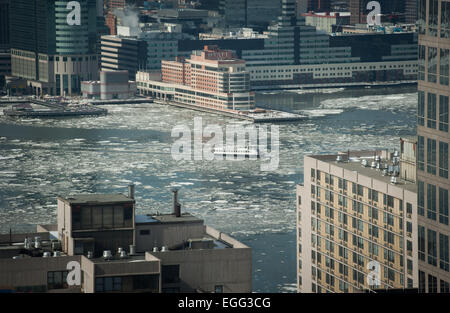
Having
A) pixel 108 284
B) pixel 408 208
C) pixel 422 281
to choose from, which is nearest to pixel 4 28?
pixel 408 208

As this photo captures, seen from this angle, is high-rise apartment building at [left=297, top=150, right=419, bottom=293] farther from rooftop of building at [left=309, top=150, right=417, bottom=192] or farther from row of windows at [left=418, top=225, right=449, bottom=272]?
row of windows at [left=418, top=225, right=449, bottom=272]

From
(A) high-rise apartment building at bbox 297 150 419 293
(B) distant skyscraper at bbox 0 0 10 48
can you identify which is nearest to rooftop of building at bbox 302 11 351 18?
(B) distant skyscraper at bbox 0 0 10 48

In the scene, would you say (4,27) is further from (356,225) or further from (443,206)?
(443,206)

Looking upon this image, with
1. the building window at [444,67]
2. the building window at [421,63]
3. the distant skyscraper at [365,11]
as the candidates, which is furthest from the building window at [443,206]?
the distant skyscraper at [365,11]

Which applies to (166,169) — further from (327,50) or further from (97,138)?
(327,50)
